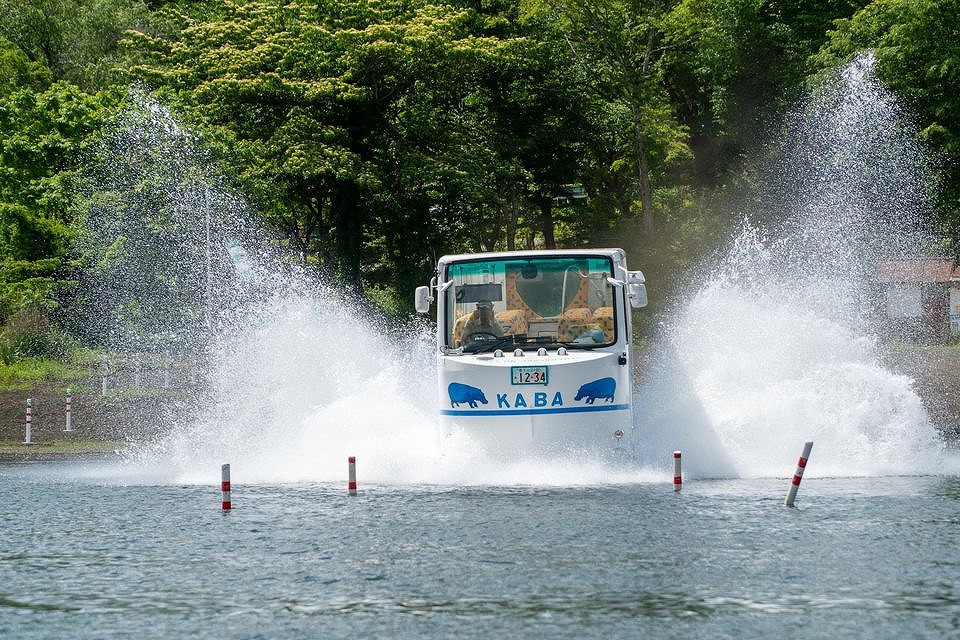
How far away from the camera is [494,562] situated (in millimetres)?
12438

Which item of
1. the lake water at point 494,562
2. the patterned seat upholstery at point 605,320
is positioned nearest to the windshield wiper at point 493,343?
the patterned seat upholstery at point 605,320

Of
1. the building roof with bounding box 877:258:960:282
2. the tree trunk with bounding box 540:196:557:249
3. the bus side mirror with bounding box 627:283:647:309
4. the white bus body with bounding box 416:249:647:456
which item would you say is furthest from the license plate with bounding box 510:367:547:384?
the building roof with bounding box 877:258:960:282

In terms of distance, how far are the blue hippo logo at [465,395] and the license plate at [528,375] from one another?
1.60ft

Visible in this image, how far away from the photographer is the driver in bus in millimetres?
18812

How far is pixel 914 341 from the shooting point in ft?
195

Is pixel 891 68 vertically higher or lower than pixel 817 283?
higher

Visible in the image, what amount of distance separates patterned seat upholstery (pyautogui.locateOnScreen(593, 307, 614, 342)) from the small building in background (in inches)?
2027

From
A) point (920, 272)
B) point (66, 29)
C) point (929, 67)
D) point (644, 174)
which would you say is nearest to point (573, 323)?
point (929, 67)

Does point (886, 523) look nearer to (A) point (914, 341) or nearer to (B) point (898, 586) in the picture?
(B) point (898, 586)

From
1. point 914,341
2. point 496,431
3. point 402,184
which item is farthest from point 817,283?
point 496,431

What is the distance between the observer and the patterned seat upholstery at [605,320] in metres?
18.6

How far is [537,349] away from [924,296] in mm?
58448

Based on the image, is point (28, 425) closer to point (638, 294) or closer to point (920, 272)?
point (638, 294)

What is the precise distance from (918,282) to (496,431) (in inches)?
2235
